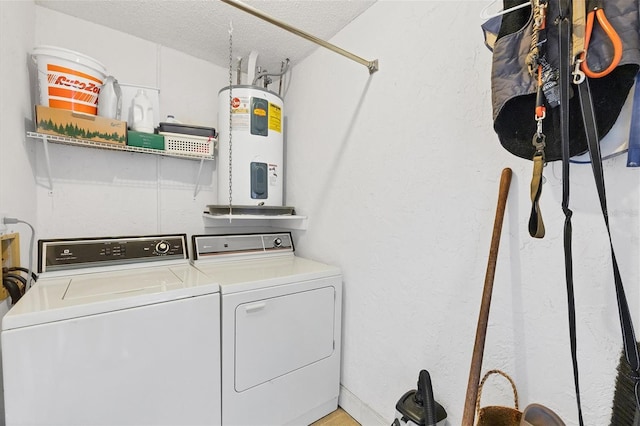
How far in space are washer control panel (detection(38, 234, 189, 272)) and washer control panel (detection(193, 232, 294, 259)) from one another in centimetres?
12

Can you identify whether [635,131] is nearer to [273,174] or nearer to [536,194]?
[536,194]

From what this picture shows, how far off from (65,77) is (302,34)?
1.31 meters

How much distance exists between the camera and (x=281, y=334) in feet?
4.99

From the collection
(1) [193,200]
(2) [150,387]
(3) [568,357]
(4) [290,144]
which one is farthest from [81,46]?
(3) [568,357]

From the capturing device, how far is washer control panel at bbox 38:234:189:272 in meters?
1.44

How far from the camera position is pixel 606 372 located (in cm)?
85

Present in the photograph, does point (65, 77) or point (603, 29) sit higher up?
point (65, 77)

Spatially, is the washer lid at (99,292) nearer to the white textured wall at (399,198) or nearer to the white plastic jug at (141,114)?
the white textured wall at (399,198)

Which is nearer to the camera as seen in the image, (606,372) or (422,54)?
(606,372)

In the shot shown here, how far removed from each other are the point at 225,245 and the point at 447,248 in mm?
1445

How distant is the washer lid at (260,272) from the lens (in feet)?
4.66

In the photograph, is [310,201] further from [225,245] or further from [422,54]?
[422,54]

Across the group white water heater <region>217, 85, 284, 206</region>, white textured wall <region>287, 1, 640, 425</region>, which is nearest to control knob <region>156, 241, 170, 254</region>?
white water heater <region>217, 85, 284, 206</region>

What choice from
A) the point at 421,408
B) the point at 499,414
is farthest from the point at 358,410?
the point at 499,414
